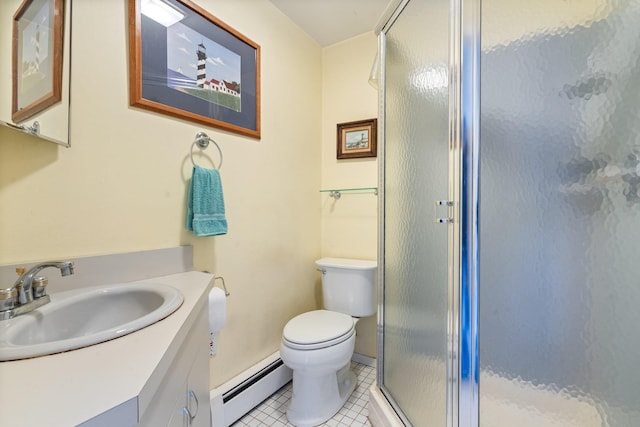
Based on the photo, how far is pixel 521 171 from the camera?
2.43 ft

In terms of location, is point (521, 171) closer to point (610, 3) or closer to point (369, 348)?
point (610, 3)

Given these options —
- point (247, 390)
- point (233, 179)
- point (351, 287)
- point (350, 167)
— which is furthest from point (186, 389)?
point (350, 167)

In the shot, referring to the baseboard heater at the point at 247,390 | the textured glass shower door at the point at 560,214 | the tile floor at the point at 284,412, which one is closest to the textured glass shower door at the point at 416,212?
the textured glass shower door at the point at 560,214

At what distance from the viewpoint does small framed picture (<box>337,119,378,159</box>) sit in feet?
5.97

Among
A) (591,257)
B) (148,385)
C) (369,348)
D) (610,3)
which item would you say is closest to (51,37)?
(148,385)

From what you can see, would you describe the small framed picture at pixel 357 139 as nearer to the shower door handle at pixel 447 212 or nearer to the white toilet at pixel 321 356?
the white toilet at pixel 321 356

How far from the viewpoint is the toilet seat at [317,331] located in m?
1.27

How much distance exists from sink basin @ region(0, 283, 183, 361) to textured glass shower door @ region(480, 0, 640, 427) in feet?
3.00

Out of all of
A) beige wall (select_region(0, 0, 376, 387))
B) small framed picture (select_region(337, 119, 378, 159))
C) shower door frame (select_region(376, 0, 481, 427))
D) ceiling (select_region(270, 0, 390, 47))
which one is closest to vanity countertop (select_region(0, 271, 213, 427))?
beige wall (select_region(0, 0, 376, 387))

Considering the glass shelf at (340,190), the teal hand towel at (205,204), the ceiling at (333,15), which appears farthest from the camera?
the glass shelf at (340,190)

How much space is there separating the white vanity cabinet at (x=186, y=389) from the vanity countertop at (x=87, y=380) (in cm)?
7

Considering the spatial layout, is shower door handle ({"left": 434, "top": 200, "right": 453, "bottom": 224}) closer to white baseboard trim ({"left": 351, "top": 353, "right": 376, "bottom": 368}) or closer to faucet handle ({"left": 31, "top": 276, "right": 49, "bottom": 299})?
faucet handle ({"left": 31, "top": 276, "right": 49, "bottom": 299})

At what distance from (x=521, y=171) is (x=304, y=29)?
1700mm

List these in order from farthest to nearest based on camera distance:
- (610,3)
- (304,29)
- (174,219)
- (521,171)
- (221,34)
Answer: (304,29)
(221,34)
(174,219)
(521,171)
(610,3)
